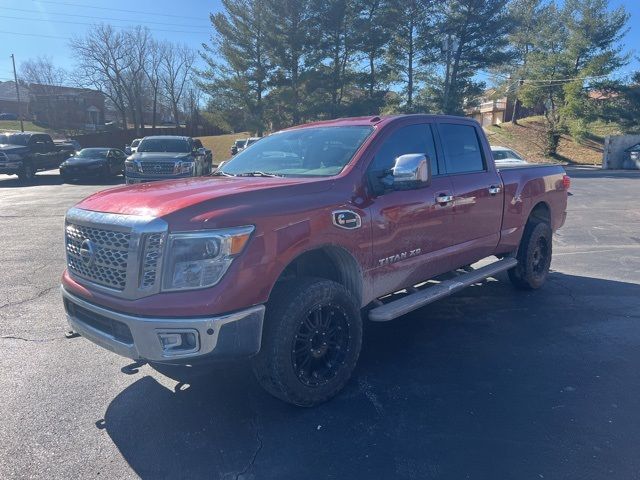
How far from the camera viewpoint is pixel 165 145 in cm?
1708

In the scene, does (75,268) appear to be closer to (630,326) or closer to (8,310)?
(8,310)

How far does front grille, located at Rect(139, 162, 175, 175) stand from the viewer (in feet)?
51.3

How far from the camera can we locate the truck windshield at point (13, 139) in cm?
2228

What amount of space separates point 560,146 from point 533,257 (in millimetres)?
41557

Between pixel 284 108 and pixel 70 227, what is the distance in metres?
32.5

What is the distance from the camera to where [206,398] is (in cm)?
364

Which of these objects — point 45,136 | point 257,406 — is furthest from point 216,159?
point 257,406

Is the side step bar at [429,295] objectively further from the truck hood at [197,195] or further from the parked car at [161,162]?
the parked car at [161,162]

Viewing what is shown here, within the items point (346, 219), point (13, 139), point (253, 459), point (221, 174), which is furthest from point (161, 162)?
point (253, 459)

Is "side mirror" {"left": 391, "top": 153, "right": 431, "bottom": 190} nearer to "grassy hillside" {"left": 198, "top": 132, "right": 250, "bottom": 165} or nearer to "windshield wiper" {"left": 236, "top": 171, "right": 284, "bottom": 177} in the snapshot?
"windshield wiper" {"left": 236, "top": 171, "right": 284, "bottom": 177}

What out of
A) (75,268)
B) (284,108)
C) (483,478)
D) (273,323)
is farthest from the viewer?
(284,108)

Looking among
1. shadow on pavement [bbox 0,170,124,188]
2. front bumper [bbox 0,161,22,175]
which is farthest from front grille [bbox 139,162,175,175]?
front bumper [bbox 0,161,22,175]

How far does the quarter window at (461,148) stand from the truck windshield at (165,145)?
13238 mm

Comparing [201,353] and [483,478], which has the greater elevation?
[201,353]
